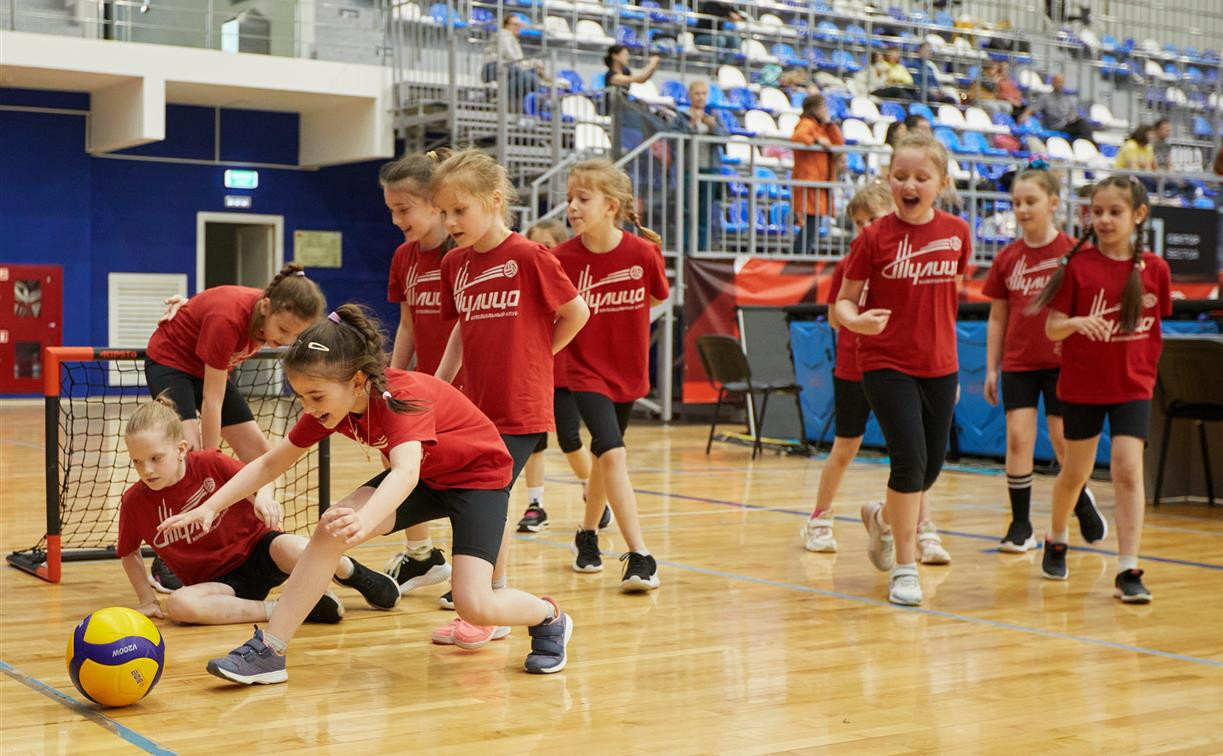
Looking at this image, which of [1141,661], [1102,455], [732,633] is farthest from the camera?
[1102,455]

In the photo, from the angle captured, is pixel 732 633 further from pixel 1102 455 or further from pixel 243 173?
pixel 243 173

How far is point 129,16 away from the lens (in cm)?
1516

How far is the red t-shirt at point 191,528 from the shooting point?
14.5ft

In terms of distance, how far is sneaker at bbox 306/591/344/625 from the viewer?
4.45 meters

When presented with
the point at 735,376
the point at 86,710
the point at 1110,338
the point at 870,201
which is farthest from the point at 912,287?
the point at 735,376

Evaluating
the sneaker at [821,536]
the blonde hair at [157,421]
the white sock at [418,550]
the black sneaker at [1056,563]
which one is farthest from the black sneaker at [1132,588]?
the blonde hair at [157,421]

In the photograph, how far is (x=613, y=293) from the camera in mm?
5352

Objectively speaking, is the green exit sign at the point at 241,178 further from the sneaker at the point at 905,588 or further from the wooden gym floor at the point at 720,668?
the sneaker at the point at 905,588

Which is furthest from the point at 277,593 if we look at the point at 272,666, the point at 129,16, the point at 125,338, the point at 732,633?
the point at 125,338

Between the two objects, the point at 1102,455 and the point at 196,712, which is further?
the point at 1102,455

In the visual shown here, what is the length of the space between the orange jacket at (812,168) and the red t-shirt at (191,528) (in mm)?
10119

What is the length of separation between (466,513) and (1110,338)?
2.63 meters

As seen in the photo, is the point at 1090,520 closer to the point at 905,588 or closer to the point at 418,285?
the point at 905,588

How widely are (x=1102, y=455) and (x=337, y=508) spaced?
6.82 m
